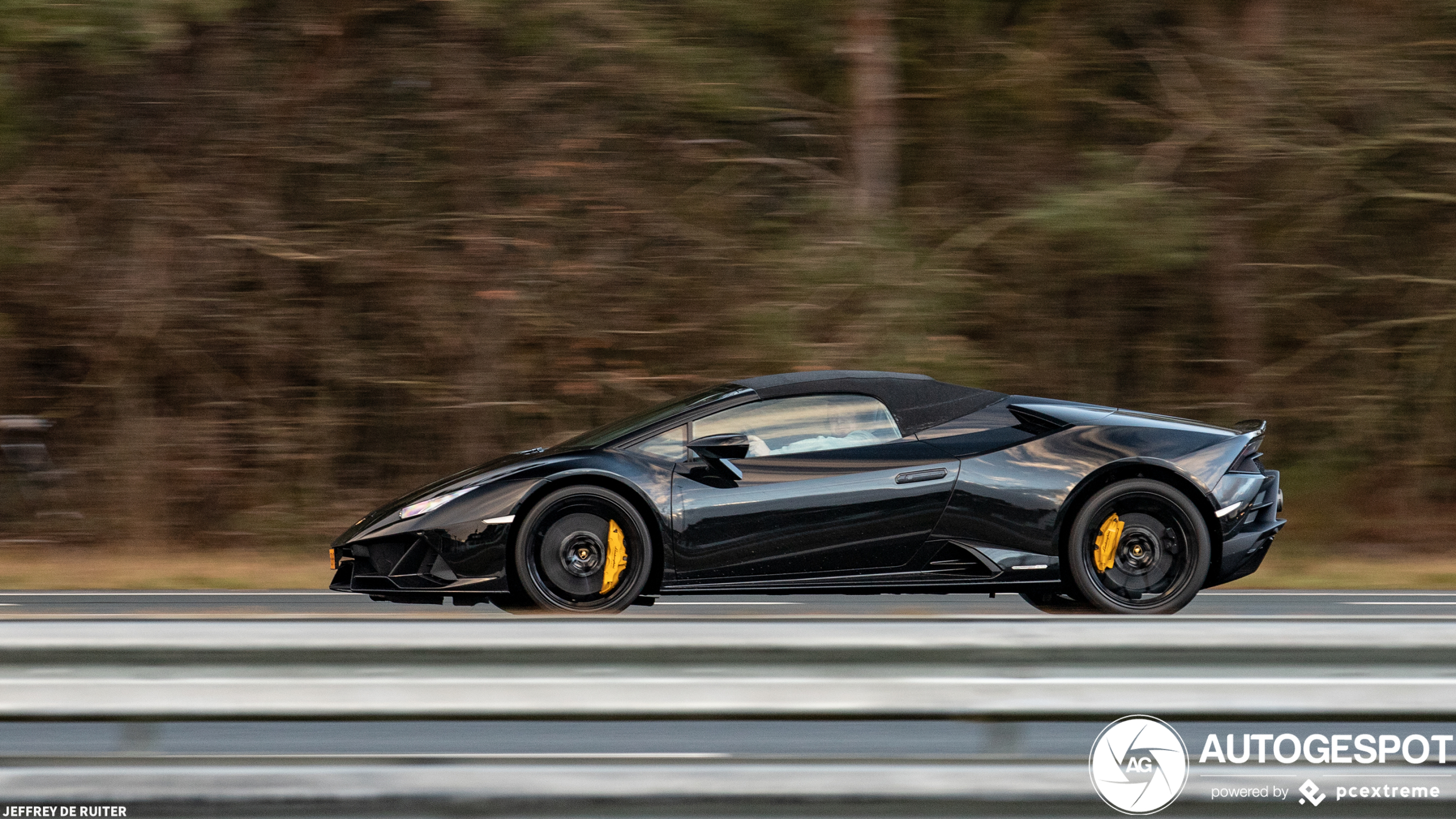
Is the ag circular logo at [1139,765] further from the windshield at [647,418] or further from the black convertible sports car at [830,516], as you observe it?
the windshield at [647,418]

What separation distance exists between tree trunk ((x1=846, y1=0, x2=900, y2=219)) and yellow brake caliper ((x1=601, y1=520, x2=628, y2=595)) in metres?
5.38

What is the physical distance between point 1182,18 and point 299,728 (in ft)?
29.9

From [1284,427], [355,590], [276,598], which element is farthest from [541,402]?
[1284,427]

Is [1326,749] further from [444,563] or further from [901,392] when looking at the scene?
[444,563]

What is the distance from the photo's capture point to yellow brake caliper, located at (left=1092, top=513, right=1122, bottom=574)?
600cm

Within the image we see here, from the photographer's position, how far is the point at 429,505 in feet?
19.4

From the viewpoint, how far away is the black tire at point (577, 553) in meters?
5.84

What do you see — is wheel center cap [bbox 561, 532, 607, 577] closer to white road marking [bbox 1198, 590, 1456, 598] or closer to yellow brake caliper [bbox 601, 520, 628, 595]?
yellow brake caliper [bbox 601, 520, 628, 595]

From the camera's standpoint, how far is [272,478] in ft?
34.0

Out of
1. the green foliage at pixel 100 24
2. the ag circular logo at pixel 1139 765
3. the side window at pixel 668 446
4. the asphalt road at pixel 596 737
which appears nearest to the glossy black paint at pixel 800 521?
the side window at pixel 668 446

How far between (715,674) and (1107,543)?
3239 mm

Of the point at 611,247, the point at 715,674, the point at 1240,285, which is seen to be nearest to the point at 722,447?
the point at 715,674

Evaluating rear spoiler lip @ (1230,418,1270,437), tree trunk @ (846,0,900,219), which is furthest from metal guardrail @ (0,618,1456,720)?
tree trunk @ (846,0,900,219)

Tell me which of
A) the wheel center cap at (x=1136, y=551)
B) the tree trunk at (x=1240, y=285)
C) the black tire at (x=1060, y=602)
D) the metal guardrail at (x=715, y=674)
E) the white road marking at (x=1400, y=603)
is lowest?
the metal guardrail at (x=715, y=674)
